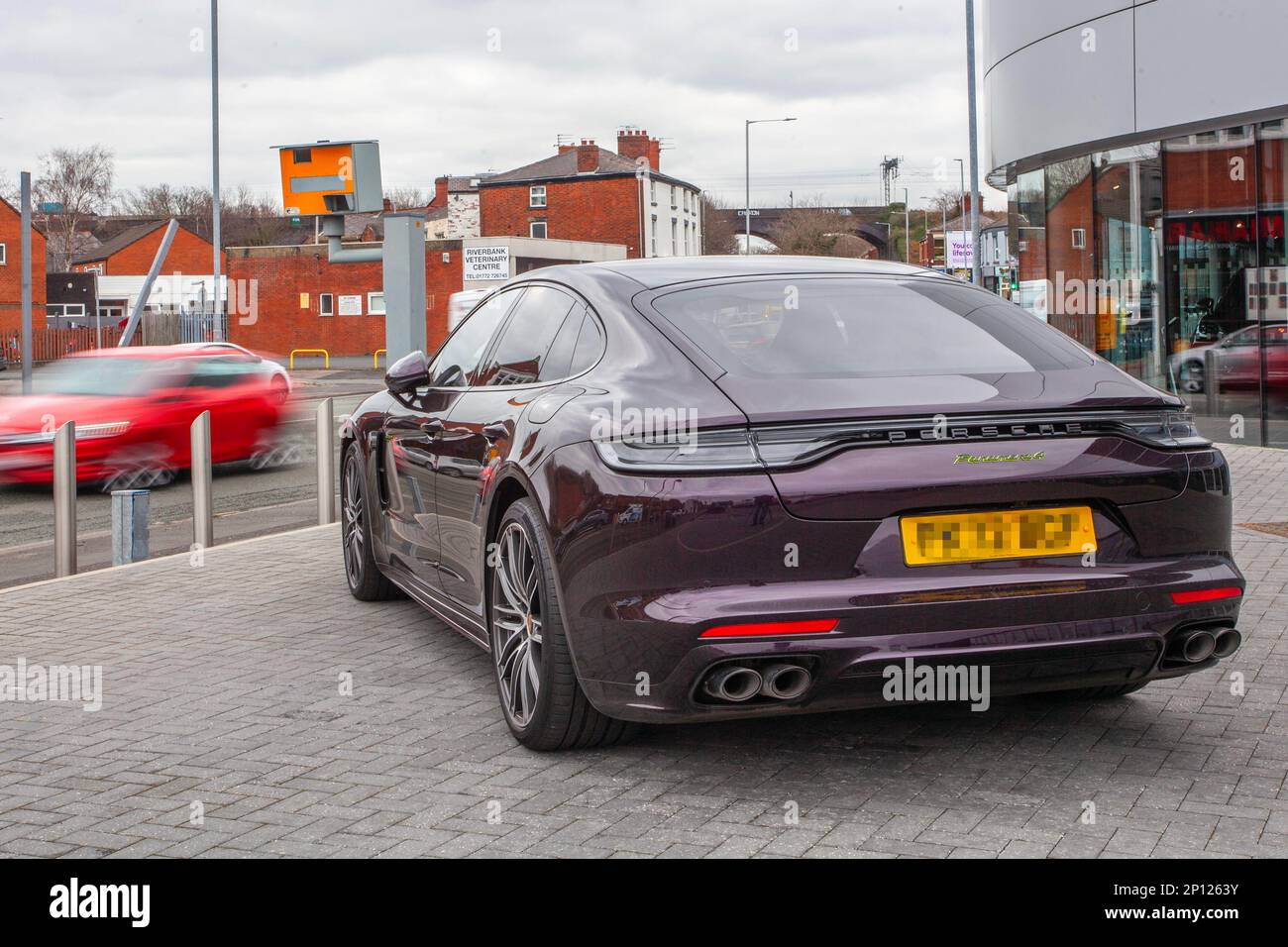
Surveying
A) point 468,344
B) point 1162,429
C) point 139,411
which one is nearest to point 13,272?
point 139,411

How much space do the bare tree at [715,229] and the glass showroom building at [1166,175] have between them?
8036 centimetres

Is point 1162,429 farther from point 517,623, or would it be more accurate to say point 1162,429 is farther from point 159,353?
point 159,353

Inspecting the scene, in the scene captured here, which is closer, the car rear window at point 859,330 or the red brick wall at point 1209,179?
the car rear window at point 859,330

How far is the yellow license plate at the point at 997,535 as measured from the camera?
3928 millimetres

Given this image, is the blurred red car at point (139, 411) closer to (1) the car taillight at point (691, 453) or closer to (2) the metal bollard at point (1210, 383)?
(2) the metal bollard at point (1210, 383)

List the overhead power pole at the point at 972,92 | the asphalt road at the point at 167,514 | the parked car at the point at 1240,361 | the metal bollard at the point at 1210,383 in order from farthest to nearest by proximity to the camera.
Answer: the overhead power pole at the point at 972,92, the metal bollard at the point at 1210,383, the parked car at the point at 1240,361, the asphalt road at the point at 167,514

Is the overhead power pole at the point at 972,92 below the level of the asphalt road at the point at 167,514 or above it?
above

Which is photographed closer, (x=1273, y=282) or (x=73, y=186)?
(x=1273, y=282)

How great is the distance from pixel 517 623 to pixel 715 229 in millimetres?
101724

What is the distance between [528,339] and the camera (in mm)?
5258

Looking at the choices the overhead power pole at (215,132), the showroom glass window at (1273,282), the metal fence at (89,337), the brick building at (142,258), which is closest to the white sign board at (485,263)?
the overhead power pole at (215,132)

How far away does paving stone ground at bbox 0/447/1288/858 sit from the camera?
377 centimetres

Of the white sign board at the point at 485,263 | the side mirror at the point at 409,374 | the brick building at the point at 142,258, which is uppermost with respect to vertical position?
the brick building at the point at 142,258
